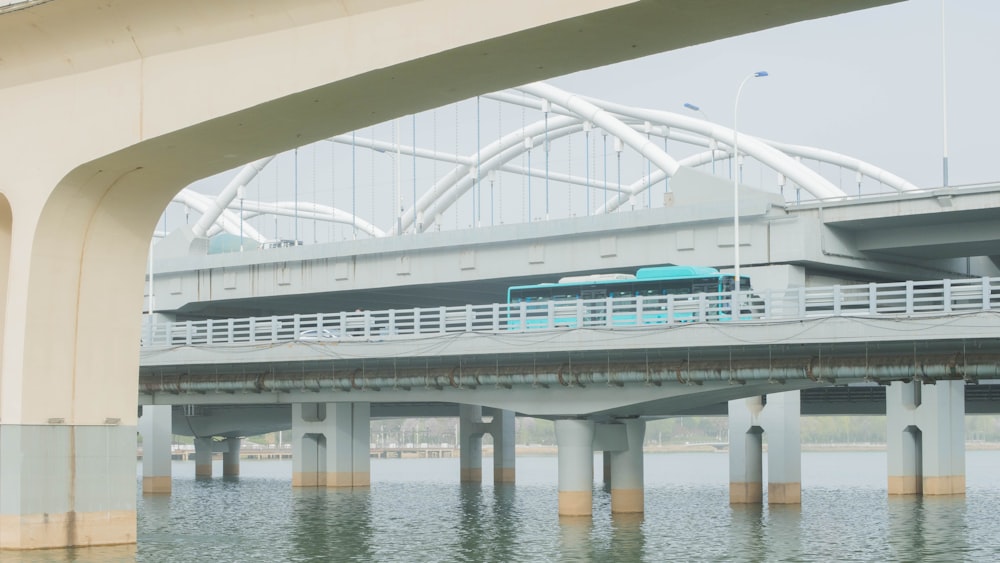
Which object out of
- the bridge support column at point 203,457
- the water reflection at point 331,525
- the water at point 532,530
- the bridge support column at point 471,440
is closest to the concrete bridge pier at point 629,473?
the water at point 532,530

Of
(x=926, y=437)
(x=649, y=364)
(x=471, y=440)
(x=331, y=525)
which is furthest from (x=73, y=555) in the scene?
(x=471, y=440)

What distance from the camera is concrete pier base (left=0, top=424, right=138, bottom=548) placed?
107 feet

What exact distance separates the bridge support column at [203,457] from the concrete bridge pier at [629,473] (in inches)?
2067

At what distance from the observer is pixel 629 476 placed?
53938 millimetres

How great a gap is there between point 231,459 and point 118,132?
76.1 metres

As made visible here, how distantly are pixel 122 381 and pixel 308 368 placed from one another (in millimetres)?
21875

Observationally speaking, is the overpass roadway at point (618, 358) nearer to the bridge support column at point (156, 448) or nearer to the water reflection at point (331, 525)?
the water reflection at point (331, 525)

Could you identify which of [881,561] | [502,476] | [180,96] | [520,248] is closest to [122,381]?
[180,96]

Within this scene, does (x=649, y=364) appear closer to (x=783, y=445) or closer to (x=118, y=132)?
(x=783, y=445)

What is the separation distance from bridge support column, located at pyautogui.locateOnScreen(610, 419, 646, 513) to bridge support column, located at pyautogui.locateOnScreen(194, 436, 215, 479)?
5250cm

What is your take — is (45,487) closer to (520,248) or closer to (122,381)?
(122,381)

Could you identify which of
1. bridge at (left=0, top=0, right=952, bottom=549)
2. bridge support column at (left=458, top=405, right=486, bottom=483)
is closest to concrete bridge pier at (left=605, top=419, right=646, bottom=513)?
bridge at (left=0, top=0, right=952, bottom=549)

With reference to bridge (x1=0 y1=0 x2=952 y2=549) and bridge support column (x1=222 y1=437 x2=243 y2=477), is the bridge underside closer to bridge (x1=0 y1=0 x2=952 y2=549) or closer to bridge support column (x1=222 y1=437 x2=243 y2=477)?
bridge support column (x1=222 y1=437 x2=243 y2=477)

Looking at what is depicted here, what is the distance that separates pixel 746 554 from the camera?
38531 millimetres
